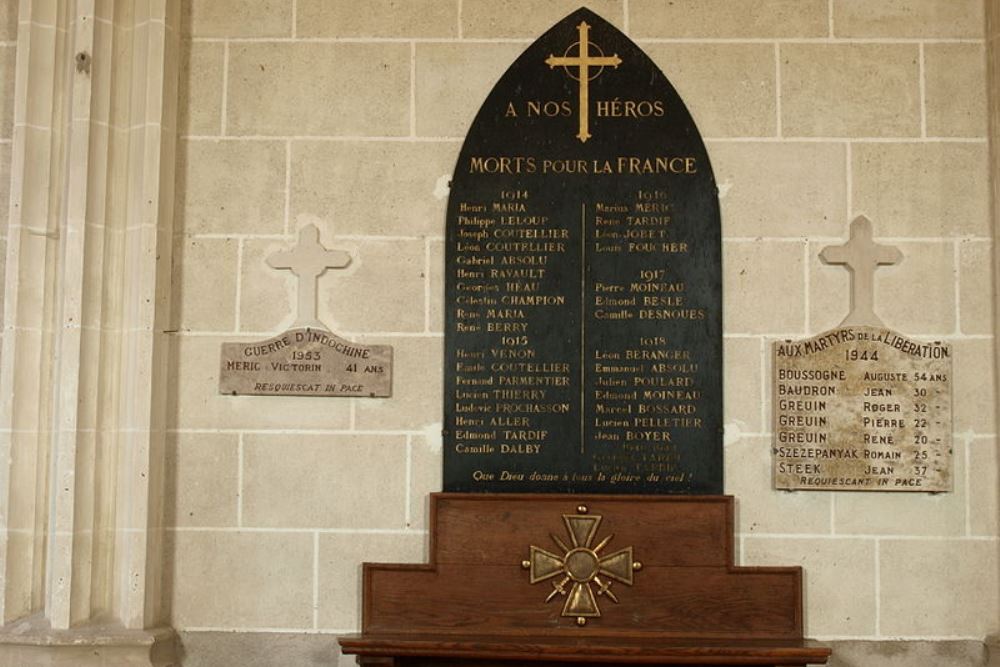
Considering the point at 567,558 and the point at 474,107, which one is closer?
the point at 567,558

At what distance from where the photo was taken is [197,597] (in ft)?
14.1

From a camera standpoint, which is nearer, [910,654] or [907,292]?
[910,654]

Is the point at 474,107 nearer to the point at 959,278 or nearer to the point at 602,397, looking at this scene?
the point at 602,397

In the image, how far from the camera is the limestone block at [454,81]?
446 centimetres

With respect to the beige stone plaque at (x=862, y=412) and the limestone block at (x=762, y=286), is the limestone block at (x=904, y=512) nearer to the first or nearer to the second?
the beige stone plaque at (x=862, y=412)

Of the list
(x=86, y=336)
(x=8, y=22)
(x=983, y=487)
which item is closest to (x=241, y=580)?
(x=86, y=336)

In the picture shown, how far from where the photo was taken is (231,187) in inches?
176

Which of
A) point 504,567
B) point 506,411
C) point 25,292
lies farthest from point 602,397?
point 25,292

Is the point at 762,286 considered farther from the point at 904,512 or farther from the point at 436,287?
the point at 436,287

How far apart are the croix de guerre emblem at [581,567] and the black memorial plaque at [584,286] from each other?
158mm

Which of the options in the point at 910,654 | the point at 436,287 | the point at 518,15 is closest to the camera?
the point at 910,654

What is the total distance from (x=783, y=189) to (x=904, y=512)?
122cm

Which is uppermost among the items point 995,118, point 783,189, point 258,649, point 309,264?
point 995,118

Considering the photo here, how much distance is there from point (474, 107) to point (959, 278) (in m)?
1.85
